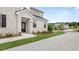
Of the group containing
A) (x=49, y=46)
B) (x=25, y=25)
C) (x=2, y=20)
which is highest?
(x=2, y=20)

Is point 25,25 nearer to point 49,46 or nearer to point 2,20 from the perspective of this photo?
point 2,20

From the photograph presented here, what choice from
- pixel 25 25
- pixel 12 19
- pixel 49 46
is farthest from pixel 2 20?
pixel 49 46

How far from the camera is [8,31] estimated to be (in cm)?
2133

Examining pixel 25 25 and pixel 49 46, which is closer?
pixel 49 46

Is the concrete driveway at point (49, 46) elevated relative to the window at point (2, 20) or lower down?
lower down

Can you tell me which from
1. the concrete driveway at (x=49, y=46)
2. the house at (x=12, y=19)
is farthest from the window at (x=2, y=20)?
the concrete driveway at (x=49, y=46)

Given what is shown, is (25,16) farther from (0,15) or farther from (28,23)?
(0,15)

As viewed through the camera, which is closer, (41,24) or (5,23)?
(5,23)

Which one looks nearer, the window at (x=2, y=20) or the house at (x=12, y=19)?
the window at (x=2, y=20)

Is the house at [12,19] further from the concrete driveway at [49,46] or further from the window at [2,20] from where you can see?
the concrete driveway at [49,46]

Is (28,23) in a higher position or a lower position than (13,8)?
lower

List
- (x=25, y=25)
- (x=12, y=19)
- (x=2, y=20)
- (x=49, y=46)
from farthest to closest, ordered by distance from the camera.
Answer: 1. (x=25, y=25)
2. (x=12, y=19)
3. (x=2, y=20)
4. (x=49, y=46)
